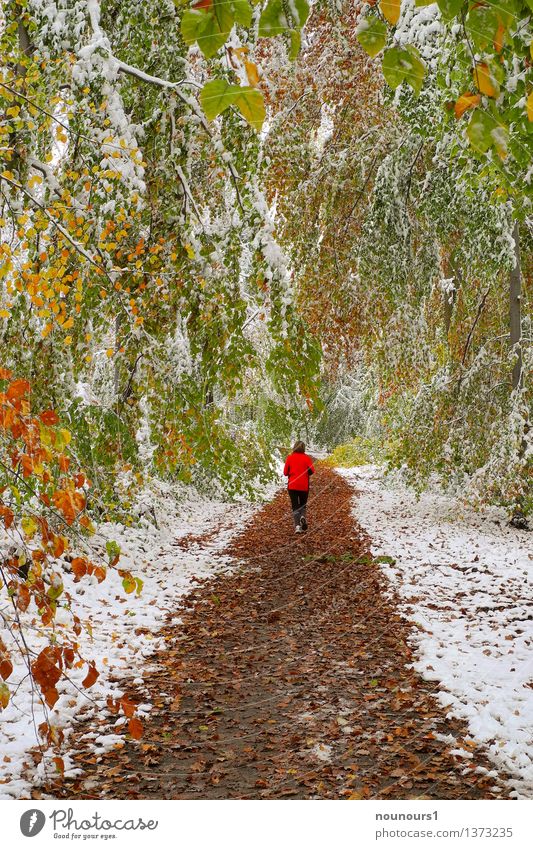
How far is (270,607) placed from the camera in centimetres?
633

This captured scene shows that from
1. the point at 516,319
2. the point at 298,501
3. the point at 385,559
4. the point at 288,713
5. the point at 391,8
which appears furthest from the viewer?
the point at 298,501

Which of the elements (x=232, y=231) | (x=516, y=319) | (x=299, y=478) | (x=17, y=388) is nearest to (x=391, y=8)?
(x=17, y=388)

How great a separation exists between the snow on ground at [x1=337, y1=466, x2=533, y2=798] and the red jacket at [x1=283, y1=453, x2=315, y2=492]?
1.41 m

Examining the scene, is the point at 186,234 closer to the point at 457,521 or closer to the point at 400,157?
the point at 400,157

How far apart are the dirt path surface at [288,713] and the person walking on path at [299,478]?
2.94 meters

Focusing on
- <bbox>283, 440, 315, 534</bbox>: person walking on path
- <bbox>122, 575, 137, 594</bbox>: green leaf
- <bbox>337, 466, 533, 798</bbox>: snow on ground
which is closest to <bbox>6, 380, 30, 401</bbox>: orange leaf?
<bbox>122, 575, 137, 594</bbox>: green leaf

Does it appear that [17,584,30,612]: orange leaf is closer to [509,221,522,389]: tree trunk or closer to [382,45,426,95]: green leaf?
[382,45,426,95]: green leaf

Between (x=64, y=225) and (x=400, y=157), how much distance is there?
184 inches

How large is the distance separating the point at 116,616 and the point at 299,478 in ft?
15.3

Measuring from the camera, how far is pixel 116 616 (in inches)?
219

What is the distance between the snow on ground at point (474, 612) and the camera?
3.50 m

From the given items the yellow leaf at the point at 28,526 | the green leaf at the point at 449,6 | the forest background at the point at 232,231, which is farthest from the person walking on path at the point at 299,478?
the green leaf at the point at 449,6

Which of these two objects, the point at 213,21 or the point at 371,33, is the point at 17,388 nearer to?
the point at 213,21
